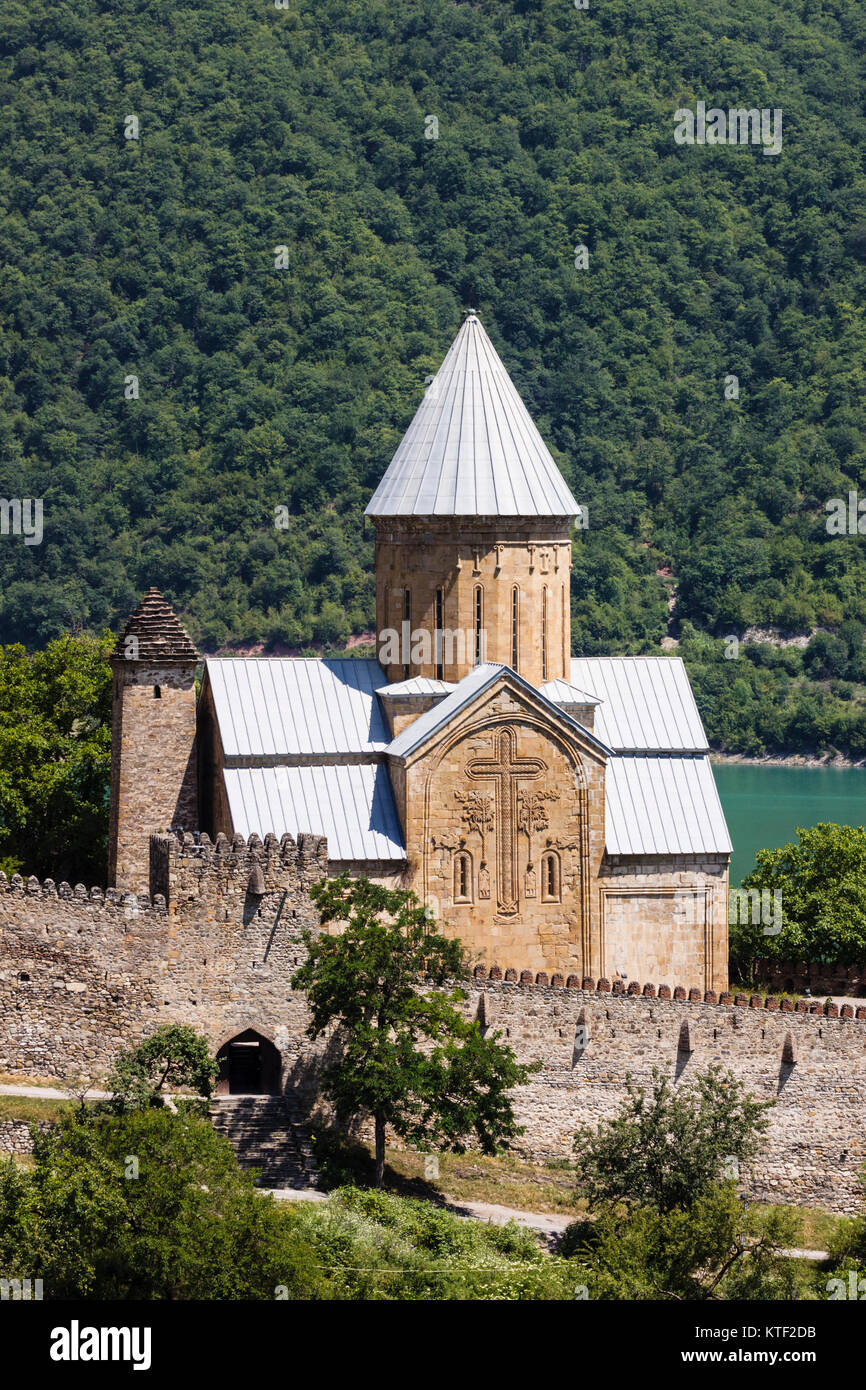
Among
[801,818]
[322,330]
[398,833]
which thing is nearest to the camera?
[398,833]

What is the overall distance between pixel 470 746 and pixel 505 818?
0.92 m

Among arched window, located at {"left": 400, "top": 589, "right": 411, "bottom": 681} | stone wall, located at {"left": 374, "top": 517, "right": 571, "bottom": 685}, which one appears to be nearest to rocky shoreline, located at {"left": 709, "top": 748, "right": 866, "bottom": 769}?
stone wall, located at {"left": 374, "top": 517, "right": 571, "bottom": 685}

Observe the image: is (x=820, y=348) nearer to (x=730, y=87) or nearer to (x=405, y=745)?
(x=730, y=87)

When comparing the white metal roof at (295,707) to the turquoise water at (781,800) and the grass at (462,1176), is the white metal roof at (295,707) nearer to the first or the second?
the grass at (462,1176)

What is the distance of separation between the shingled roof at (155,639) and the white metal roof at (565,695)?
427 centimetres

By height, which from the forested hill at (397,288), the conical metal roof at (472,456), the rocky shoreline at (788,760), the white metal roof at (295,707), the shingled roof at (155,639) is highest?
the forested hill at (397,288)

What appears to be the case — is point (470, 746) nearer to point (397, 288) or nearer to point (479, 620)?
point (479, 620)

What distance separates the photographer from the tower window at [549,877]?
29.8 meters

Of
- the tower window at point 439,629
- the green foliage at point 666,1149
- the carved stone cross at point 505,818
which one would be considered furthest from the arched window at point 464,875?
the green foliage at point 666,1149

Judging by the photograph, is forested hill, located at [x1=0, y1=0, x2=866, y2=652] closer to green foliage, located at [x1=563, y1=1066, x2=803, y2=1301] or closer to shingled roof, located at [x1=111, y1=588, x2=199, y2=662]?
shingled roof, located at [x1=111, y1=588, x2=199, y2=662]

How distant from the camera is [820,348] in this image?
90.4 meters

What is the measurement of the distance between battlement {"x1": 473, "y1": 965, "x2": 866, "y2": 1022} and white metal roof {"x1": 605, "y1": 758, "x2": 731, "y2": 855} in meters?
3.42

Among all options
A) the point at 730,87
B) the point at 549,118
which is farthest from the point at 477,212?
the point at 730,87

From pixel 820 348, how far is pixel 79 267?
25.3 meters
